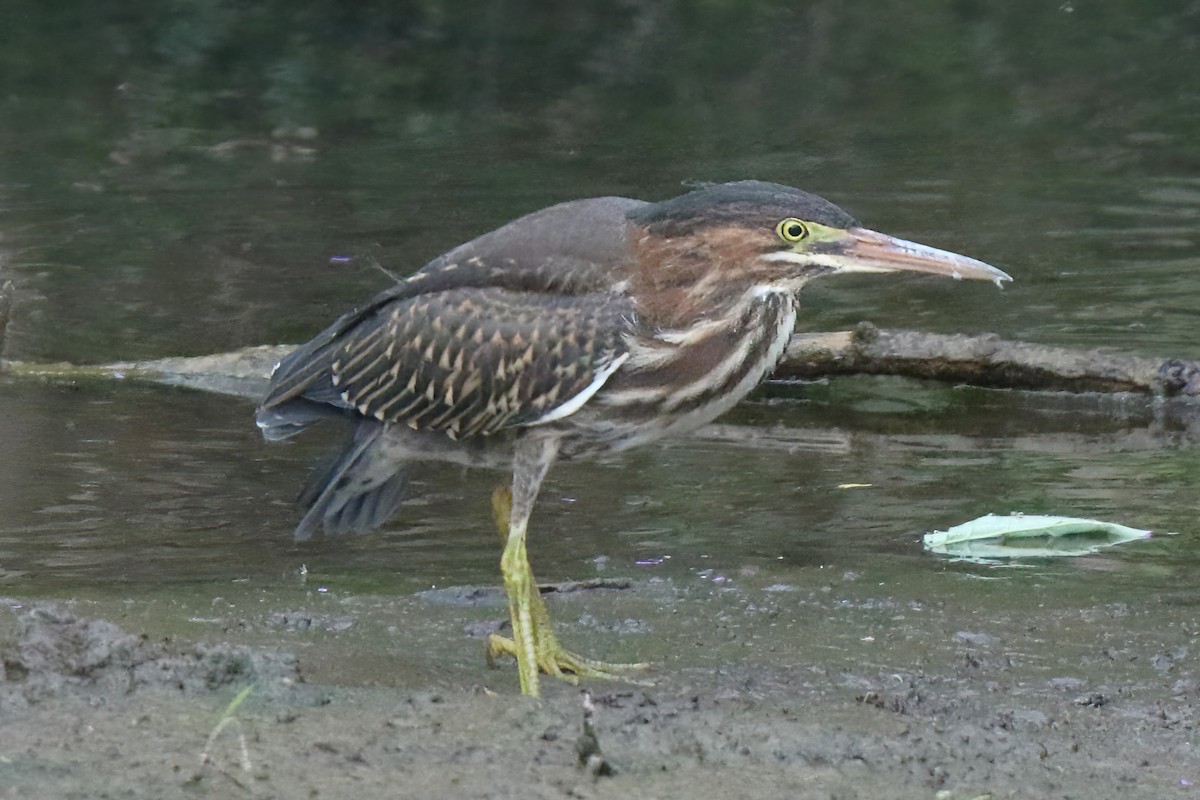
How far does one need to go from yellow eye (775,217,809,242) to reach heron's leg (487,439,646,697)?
0.88 meters

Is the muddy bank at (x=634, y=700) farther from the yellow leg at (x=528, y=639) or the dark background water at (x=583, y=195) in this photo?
the dark background water at (x=583, y=195)

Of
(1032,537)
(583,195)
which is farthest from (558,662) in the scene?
(583,195)

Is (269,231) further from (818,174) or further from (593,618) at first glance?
(593,618)

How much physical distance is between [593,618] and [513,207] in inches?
281

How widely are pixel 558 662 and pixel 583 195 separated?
7811 mm

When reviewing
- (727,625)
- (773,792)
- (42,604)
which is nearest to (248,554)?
(42,604)

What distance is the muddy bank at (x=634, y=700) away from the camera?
13.2 ft

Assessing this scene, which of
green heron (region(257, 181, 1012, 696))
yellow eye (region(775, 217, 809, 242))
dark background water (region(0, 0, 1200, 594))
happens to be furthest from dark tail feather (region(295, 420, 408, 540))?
yellow eye (region(775, 217, 809, 242))

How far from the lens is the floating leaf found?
6.98m

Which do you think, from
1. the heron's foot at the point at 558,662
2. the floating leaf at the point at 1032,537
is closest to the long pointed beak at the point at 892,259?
the heron's foot at the point at 558,662

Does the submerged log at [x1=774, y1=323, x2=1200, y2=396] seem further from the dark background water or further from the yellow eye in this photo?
the yellow eye

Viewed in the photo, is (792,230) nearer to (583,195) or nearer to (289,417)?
(289,417)

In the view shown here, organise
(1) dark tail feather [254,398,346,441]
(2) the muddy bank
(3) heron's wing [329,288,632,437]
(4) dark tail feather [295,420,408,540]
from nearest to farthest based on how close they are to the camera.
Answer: (2) the muddy bank, (3) heron's wing [329,288,632,437], (4) dark tail feather [295,420,408,540], (1) dark tail feather [254,398,346,441]

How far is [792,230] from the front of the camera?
17.0 ft
